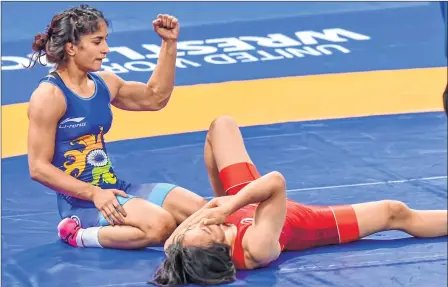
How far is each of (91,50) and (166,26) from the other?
545mm

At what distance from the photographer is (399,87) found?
874 centimetres

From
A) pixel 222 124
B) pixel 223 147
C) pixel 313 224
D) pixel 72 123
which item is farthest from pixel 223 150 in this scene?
pixel 72 123

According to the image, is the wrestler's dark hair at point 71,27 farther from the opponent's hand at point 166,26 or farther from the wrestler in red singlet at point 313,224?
the wrestler in red singlet at point 313,224

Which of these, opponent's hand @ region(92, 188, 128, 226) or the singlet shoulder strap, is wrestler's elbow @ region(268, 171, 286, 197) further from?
the singlet shoulder strap

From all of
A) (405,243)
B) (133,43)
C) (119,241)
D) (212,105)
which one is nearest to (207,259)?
(119,241)

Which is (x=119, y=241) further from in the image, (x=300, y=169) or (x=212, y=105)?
(x=212, y=105)

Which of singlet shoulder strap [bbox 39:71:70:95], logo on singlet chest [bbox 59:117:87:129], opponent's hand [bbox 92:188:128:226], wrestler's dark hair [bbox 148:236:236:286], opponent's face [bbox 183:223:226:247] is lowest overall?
A: wrestler's dark hair [bbox 148:236:236:286]

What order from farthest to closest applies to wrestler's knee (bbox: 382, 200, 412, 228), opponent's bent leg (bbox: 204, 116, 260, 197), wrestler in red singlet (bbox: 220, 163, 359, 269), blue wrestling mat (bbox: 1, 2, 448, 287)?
1. opponent's bent leg (bbox: 204, 116, 260, 197)
2. wrestler's knee (bbox: 382, 200, 412, 228)
3. wrestler in red singlet (bbox: 220, 163, 359, 269)
4. blue wrestling mat (bbox: 1, 2, 448, 287)

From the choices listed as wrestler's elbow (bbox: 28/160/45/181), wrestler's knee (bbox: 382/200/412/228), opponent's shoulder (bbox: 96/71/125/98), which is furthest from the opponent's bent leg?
wrestler's elbow (bbox: 28/160/45/181)

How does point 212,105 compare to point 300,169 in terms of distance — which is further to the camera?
point 212,105

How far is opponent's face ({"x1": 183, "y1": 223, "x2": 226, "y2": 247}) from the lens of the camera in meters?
5.63

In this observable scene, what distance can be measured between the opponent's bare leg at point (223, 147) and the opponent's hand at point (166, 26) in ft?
1.87

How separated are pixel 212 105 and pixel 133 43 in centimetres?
173

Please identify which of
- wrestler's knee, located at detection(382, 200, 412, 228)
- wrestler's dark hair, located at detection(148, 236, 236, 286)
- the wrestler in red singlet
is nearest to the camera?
wrestler's dark hair, located at detection(148, 236, 236, 286)
